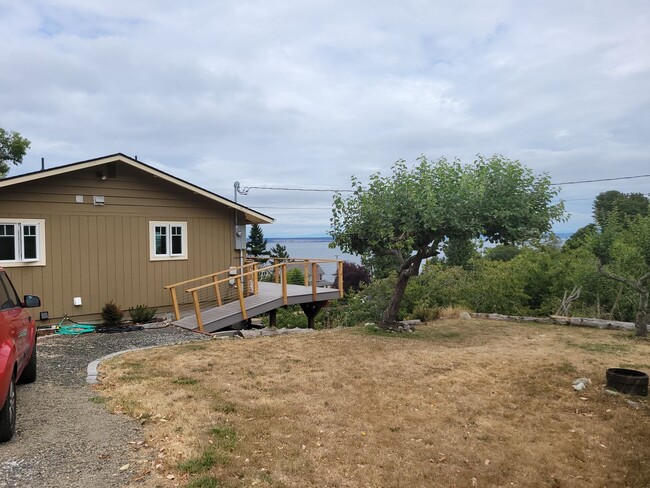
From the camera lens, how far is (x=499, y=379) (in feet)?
19.9

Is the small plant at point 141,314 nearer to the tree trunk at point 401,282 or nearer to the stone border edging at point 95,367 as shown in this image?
the stone border edging at point 95,367

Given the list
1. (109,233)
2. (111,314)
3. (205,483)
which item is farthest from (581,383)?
(109,233)

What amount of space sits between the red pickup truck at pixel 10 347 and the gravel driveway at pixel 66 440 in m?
0.24

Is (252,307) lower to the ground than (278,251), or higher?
lower

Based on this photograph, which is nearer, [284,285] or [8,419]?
[8,419]

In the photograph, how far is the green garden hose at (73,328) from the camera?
9.22 meters

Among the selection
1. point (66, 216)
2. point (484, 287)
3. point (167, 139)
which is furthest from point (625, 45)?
point (167, 139)

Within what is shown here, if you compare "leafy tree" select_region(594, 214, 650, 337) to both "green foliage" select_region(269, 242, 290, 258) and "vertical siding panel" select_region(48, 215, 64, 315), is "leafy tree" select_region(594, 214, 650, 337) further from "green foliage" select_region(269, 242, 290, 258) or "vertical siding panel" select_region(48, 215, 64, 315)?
"green foliage" select_region(269, 242, 290, 258)

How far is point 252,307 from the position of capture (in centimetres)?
1056

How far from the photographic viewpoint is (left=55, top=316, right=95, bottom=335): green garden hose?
9219mm

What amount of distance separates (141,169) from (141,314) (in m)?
3.43

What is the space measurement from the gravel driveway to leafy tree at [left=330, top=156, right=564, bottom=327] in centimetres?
575

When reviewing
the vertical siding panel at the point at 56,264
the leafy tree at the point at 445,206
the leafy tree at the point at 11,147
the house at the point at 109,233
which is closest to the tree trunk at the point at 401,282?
the leafy tree at the point at 445,206

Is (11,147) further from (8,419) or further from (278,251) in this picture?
(278,251)
